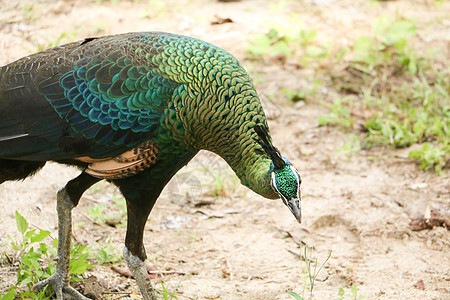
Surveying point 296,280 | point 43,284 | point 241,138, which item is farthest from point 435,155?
point 43,284

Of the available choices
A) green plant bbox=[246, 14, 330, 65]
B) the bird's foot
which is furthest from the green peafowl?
green plant bbox=[246, 14, 330, 65]

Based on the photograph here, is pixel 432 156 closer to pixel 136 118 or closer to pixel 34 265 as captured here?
pixel 136 118

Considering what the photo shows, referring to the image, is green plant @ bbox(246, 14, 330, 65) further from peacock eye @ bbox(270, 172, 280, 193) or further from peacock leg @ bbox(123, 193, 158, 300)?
peacock eye @ bbox(270, 172, 280, 193)

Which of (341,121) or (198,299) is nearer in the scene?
(198,299)

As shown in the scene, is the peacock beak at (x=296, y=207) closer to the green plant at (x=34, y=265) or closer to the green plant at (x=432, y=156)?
the green plant at (x=34, y=265)

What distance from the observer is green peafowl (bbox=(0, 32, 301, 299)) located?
3.42 m

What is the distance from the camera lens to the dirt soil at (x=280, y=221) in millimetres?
4238

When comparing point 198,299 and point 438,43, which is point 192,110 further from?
point 438,43

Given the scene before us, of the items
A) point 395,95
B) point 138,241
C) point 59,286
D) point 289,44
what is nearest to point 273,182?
point 138,241

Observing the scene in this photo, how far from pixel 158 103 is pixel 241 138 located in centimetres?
56

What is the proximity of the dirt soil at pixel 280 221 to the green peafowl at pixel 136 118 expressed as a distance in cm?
107

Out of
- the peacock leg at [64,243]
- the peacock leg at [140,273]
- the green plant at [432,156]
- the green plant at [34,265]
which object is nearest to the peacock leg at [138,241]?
the peacock leg at [140,273]

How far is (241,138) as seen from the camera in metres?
3.49

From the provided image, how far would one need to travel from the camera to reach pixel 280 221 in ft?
16.7
